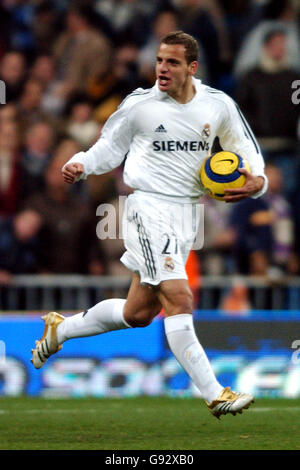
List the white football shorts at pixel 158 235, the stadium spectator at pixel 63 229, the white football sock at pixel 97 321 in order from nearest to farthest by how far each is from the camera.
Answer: the white football shorts at pixel 158 235 → the white football sock at pixel 97 321 → the stadium spectator at pixel 63 229

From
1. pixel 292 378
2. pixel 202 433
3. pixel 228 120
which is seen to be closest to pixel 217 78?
pixel 292 378

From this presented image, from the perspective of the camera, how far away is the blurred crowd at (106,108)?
11.8 metres

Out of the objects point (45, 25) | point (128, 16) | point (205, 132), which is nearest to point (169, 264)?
point (205, 132)

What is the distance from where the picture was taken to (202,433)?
24.0 feet

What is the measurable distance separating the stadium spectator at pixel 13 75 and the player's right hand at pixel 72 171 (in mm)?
5918

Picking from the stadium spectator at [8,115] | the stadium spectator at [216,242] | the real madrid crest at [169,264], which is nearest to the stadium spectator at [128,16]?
the stadium spectator at [8,115]

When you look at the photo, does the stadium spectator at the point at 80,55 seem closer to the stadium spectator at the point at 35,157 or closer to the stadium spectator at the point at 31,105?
the stadium spectator at the point at 31,105

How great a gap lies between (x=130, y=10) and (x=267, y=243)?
4.07 m

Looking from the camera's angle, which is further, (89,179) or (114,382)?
(89,179)

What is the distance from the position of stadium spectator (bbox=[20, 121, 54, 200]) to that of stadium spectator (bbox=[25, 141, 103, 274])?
0.71 feet

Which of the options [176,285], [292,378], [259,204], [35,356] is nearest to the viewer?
[176,285]

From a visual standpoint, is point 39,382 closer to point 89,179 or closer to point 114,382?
point 114,382

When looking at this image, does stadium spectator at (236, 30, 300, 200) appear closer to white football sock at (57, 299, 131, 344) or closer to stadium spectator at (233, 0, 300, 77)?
stadium spectator at (233, 0, 300, 77)

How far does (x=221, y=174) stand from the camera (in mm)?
7348
